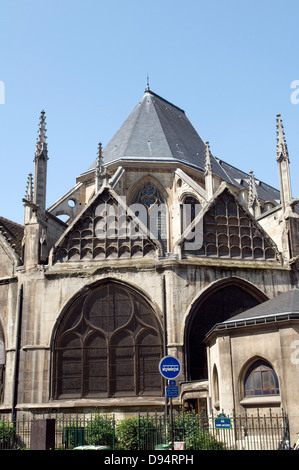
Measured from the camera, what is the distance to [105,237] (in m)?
21.4

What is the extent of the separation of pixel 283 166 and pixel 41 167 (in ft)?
31.4

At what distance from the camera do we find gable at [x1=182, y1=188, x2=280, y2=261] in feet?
70.3

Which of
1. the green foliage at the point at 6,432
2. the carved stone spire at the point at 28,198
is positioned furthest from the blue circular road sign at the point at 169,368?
the carved stone spire at the point at 28,198

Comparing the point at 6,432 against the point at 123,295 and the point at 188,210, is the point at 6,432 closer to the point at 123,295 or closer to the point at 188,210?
the point at 123,295

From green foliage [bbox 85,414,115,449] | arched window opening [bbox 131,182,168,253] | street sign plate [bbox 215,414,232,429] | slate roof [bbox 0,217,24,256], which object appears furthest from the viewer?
arched window opening [bbox 131,182,168,253]

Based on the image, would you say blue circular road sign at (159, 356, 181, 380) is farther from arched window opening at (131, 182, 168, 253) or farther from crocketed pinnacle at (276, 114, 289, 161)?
arched window opening at (131, 182, 168, 253)

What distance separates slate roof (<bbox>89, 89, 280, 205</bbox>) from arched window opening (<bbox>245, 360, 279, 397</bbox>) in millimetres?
15588

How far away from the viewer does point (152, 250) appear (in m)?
21.0

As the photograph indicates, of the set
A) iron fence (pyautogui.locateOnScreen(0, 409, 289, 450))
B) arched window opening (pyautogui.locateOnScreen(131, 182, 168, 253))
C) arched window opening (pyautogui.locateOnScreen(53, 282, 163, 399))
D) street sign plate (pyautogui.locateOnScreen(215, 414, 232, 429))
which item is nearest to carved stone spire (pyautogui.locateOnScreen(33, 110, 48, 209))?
arched window opening (pyautogui.locateOnScreen(53, 282, 163, 399))

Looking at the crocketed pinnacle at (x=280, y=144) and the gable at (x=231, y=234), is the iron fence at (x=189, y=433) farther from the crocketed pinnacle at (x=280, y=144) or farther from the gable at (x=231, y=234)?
the crocketed pinnacle at (x=280, y=144)

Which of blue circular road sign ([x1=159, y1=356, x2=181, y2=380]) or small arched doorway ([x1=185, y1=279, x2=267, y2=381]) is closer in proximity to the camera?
blue circular road sign ([x1=159, y1=356, x2=181, y2=380])

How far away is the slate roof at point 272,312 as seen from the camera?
1569 centimetres
